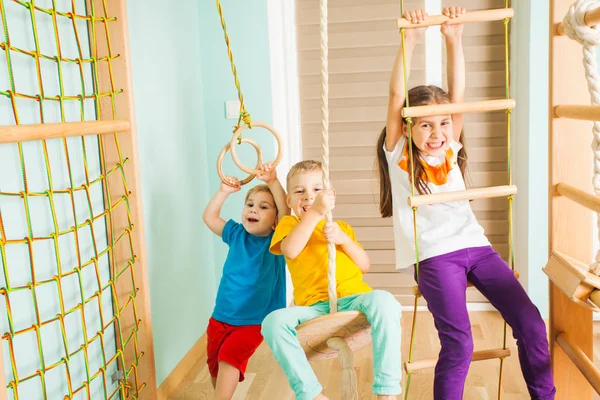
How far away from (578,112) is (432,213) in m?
0.57

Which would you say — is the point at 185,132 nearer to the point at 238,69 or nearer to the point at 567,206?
the point at 238,69

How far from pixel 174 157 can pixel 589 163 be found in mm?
1596

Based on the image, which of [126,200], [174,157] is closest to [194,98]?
[174,157]

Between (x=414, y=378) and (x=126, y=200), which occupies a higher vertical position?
(x=126, y=200)

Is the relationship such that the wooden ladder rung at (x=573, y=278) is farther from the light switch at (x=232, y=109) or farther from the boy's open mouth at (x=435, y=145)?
the light switch at (x=232, y=109)

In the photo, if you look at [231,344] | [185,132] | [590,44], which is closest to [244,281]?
[231,344]

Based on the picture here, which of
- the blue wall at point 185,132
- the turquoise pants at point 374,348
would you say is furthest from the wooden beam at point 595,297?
the blue wall at point 185,132

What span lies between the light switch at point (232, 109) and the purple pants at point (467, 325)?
142 cm

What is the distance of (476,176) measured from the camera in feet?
11.0

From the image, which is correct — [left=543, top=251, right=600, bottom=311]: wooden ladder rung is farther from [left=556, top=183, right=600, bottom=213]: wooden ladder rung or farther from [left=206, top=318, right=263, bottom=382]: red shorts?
[left=206, top=318, right=263, bottom=382]: red shorts

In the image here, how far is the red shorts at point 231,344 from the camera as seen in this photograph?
7.27 ft

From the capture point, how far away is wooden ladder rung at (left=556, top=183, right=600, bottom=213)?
5.33 feet

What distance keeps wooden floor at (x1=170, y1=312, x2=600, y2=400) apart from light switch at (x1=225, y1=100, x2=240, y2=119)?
110 centimetres

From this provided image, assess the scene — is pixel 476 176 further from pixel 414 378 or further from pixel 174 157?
pixel 174 157
